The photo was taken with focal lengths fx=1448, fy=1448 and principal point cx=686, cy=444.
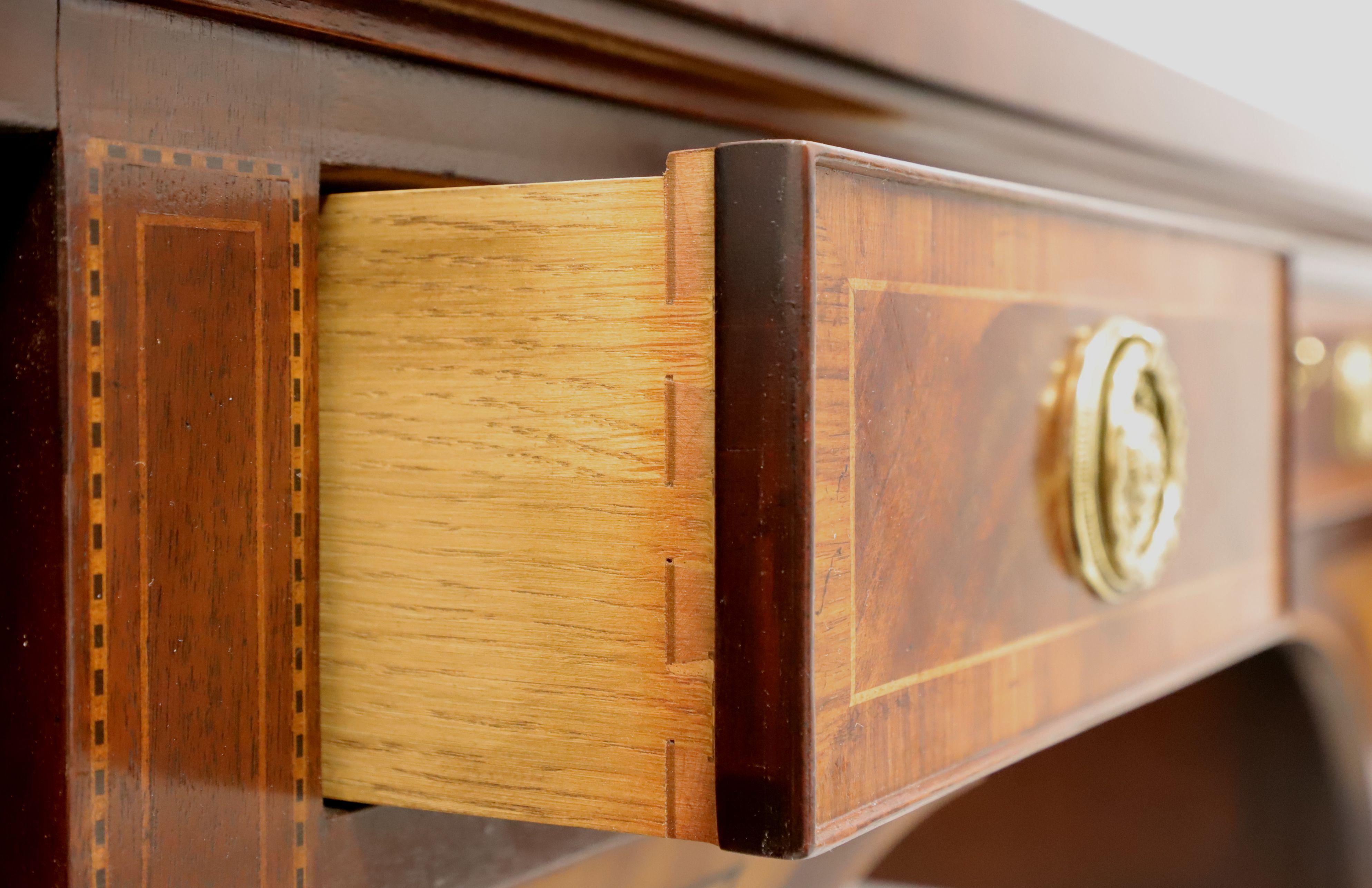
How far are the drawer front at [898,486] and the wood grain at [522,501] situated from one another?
0.07ft

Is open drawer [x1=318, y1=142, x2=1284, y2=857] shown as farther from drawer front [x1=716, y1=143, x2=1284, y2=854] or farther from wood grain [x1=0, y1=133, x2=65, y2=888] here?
wood grain [x1=0, y1=133, x2=65, y2=888]

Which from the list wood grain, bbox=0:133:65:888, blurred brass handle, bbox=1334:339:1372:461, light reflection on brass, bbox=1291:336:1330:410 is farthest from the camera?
blurred brass handle, bbox=1334:339:1372:461

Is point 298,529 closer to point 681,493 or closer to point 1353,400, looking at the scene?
point 681,493

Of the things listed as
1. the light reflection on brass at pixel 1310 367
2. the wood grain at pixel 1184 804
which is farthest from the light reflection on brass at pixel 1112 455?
the wood grain at pixel 1184 804

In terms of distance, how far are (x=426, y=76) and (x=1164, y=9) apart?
1052 mm

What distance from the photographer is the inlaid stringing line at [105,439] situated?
1.82 feet

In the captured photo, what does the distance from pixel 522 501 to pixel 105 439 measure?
0.54ft

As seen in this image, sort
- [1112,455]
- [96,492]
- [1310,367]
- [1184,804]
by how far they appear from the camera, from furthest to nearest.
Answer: [1184,804], [1310,367], [1112,455], [96,492]

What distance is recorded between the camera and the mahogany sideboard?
0.56 meters

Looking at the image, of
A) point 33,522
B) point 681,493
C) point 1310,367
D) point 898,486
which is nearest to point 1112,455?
point 898,486

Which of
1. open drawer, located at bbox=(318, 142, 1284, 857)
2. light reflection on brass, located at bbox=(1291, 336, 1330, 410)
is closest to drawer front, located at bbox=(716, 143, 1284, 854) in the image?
open drawer, located at bbox=(318, 142, 1284, 857)

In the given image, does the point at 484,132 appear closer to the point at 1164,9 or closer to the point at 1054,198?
the point at 1054,198

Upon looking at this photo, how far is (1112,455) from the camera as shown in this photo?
83 cm

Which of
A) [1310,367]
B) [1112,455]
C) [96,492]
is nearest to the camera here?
[96,492]
